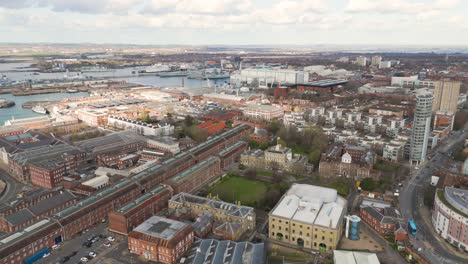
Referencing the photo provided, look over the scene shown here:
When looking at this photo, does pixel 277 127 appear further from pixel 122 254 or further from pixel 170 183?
pixel 122 254

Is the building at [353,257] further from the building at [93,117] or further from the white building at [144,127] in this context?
the building at [93,117]

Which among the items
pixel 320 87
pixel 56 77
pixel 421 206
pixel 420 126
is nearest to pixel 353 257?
pixel 421 206

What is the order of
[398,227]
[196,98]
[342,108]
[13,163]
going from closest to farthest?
[398,227], [13,163], [342,108], [196,98]

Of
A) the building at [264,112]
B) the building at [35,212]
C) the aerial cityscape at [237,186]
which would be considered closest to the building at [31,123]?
the aerial cityscape at [237,186]

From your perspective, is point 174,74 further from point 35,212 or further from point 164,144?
point 35,212

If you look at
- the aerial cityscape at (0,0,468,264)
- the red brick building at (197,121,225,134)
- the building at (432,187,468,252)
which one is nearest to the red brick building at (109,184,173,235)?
the aerial cityscape at (0,0,468,264)

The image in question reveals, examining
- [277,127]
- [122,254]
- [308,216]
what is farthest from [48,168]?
[277,127]
